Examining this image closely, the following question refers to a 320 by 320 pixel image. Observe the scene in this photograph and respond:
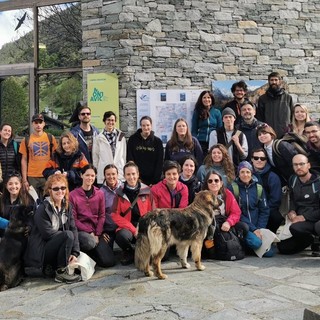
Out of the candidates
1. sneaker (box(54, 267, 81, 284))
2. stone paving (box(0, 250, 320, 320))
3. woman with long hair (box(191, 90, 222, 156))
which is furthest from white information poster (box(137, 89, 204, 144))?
sneaker (box(54, 267, 81, 284))

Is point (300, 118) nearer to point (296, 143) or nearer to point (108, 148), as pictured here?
point (296, 143)

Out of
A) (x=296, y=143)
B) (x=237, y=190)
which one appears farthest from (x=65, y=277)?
(x=296, y=143)

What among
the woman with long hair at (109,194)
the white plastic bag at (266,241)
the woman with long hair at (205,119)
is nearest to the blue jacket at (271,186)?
the white plastic bag at (266,241)

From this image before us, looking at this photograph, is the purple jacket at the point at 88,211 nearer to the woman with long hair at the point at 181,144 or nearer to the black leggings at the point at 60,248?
the black leggings at the point at 60,248

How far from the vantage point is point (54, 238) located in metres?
4.82

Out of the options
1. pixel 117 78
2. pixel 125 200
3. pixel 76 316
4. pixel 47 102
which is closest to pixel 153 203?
pixel 125 200

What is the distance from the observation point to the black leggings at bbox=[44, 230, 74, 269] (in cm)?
477

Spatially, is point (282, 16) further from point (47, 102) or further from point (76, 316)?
point (76, 316)

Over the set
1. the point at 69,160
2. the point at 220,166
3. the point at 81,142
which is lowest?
the point at 220,166

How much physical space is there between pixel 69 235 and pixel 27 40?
19.9 feet

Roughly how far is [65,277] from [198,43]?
579 centimetres

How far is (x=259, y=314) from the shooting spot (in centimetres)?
365

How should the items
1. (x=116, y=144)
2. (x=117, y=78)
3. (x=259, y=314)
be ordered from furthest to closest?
(x=117, y=78) → (x=116, y=144) → (x=259, y=314)

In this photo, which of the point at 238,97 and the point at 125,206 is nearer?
the point at 125,206
